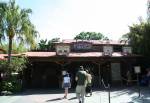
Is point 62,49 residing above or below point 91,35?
below

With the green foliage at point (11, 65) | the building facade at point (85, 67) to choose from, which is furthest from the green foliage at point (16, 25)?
the building facade at point (85, 67)

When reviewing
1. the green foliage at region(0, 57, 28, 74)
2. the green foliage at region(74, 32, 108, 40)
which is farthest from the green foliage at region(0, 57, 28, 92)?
the green foliage at region(74, 32, 108, 40)

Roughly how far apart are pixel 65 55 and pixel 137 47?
7.09 metres

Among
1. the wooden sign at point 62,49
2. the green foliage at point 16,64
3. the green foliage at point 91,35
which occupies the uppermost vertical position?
the green foliage at point 91,35

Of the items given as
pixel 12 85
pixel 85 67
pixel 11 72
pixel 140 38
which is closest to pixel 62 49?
pixel 85 67

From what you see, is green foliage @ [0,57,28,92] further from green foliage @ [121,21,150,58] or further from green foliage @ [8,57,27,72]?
green foliage @ [121,21,150,58]

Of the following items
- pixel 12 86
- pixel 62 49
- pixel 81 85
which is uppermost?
pixel 62 49

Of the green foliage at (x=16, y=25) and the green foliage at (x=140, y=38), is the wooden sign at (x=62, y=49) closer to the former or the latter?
the green foliage at (x=16, y=25)

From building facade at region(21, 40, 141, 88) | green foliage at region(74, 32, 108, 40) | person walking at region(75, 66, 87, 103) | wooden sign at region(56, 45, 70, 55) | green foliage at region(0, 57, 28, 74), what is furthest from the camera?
green foliage at region(74, 32, 108, 40)

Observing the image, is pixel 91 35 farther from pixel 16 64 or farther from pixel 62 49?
pixel 16 64

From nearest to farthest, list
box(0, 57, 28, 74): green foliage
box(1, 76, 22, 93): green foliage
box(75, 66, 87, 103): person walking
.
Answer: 1. box(75, 66, 87, 103): person walking
2. box(1, 76, 22, 93): green foliage
3. box(0, 57, 28, 74): green foliage

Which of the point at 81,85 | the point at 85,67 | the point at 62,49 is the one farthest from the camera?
the point at 85,67

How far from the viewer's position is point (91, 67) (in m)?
29.8

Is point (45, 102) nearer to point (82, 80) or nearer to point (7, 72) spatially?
point (82, 80)
